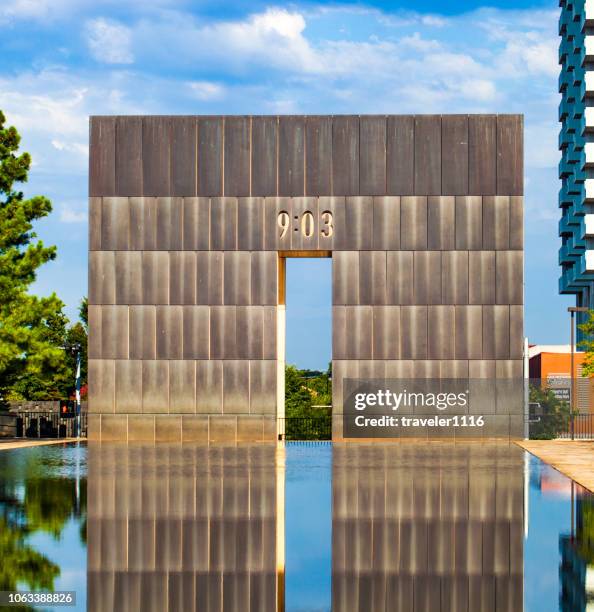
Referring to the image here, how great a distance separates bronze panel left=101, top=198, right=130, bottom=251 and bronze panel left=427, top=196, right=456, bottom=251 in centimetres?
1266

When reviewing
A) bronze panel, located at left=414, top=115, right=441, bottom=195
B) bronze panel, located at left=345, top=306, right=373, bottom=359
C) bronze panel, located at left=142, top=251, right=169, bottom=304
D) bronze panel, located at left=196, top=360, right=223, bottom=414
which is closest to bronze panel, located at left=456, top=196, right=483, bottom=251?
bronze panel, located at left=414, top=115, right=441, bottom=195

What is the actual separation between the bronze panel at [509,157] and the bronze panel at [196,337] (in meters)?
13.5

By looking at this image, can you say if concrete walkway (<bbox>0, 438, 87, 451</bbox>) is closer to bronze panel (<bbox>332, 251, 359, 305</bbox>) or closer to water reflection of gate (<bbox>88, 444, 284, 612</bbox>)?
bronze panel (<bbox>332, 251, 359, 305</bbox>)

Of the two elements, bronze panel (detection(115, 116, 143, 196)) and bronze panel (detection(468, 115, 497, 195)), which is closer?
bronze panel (detection(468, 115, 497, 195))

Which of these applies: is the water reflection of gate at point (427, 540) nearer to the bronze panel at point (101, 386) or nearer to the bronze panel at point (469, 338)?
the bronze panel at point (469, 338)

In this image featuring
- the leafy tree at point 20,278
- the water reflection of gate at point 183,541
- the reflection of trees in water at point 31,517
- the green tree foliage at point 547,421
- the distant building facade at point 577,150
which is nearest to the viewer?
the water reflection of gate at point 183,541

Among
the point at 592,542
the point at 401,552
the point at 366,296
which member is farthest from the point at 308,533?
the point at 366,296

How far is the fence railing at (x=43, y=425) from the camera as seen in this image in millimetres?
52062

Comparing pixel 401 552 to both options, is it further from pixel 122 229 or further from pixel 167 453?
pixel 122 229

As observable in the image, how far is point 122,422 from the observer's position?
45562 mm

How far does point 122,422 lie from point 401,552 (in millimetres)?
33521

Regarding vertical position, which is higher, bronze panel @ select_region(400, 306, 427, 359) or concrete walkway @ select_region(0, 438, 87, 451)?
bronze panel @ select_region(400, 306, 427, 359)

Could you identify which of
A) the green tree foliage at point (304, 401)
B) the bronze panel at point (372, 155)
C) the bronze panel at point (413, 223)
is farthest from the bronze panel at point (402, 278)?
the green tree foliage at point (304, 401)

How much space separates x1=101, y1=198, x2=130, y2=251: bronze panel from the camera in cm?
4575
